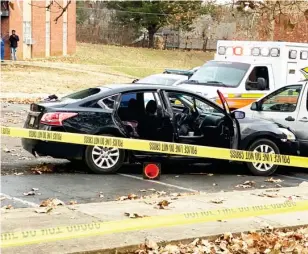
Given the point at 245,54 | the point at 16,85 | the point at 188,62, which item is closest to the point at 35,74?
the point at 16,85

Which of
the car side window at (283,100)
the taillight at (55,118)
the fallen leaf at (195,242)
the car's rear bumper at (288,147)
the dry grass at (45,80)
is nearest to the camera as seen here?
the fallen leaf at (195,242)

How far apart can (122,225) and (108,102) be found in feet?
13.9

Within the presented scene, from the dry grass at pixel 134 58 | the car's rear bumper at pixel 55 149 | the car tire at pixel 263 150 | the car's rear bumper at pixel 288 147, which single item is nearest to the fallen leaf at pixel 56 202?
the car's rear bumper at pixel 55 149

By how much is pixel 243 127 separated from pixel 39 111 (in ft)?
11.1

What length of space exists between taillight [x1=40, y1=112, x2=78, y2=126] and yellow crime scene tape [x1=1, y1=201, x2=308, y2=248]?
11.7ft

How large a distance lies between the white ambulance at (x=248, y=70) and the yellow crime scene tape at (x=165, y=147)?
6365 mm

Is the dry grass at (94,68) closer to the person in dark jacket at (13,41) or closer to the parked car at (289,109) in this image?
the person in dark jacket at (13,41)

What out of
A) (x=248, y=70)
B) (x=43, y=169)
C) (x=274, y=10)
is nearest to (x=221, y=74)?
(x=248, y=70)

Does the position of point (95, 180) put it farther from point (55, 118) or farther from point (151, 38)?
point (151, 38)

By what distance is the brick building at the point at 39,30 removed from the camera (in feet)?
124

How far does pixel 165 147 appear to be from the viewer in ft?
27.9

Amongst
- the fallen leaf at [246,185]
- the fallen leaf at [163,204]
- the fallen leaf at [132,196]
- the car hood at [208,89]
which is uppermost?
the car hood at [208,89]

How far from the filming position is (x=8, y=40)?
1446 inches

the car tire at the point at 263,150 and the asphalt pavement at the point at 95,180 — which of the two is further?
the car tire at the point at 263,150
